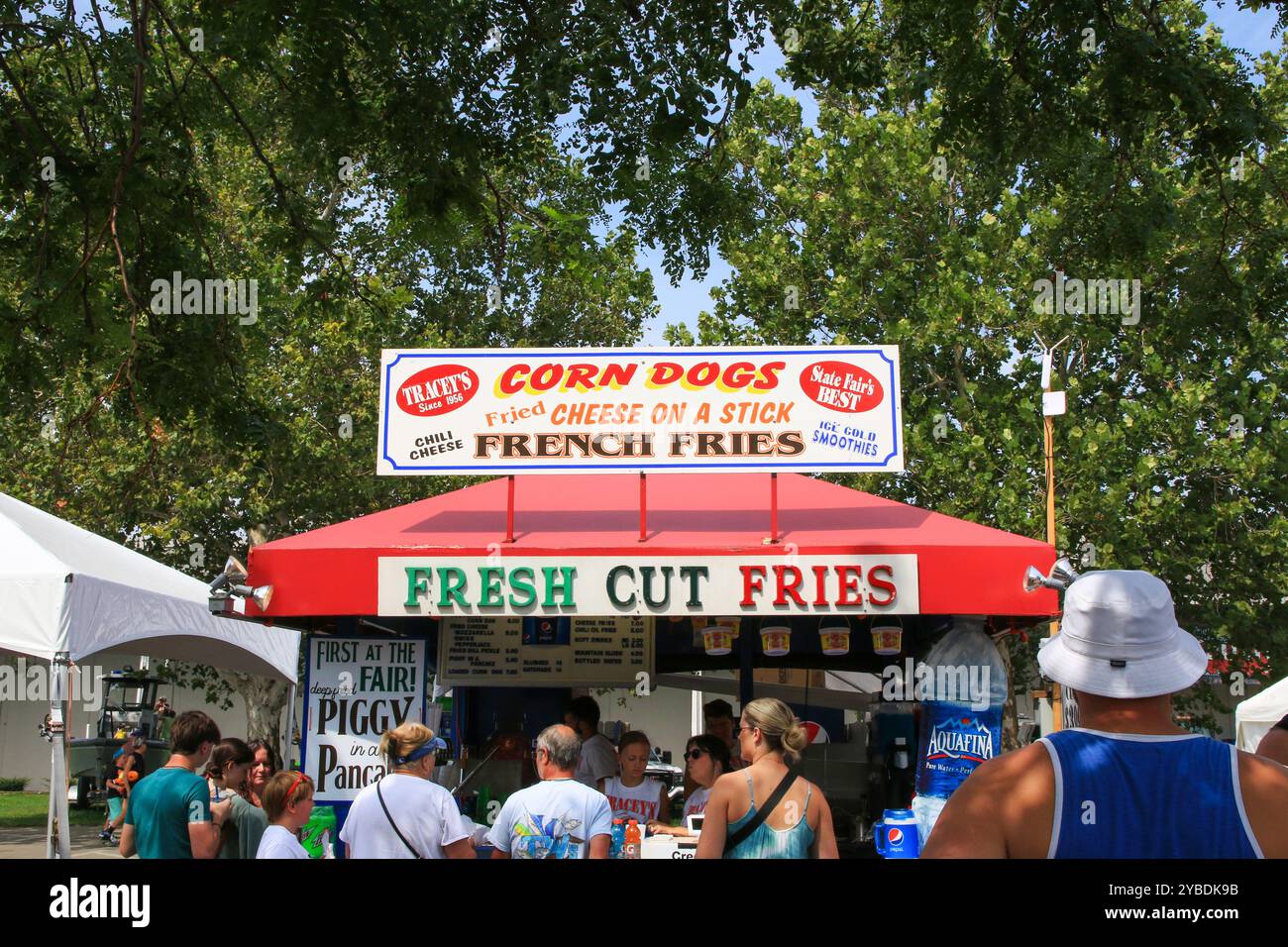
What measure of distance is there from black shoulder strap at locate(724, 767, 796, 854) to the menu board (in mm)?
5164

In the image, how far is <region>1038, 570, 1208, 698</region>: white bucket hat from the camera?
2.22 metres

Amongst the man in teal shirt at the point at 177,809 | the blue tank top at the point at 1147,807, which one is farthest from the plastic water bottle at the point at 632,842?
the blue tank top at the point at 1147,807

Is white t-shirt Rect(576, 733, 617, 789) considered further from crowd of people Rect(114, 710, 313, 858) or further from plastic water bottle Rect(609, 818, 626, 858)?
crowd of people Rect(114, 710, 313, 858)

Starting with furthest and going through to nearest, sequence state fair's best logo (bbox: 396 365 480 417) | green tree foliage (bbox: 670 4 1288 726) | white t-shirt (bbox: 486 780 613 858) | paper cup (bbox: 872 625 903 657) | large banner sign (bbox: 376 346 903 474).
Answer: green tree foliage (bbox: 670 4 1288 726), paper cup (bbox: 872 625 903 657), state fair's best logo (bbox: 396 365 480 417), large banner sign (bbox: 376 346 903 474), white t-shirt (bbox: 486 780 613 858)

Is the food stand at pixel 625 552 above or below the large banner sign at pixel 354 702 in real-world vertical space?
above

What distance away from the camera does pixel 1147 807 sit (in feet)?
6.95

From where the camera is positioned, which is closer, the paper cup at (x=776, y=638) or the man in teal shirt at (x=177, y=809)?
the man in teal shirt at (x=177, y=809)

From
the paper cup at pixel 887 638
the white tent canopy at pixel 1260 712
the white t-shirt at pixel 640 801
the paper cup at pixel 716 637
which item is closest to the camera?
the white t-shirt at pixel 640 801

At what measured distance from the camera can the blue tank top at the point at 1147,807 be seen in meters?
→ 2.11

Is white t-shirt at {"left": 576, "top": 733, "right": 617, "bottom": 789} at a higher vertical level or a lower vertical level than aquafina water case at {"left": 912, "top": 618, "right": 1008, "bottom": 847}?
lower

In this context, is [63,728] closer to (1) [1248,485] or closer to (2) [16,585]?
(2) [16,585]

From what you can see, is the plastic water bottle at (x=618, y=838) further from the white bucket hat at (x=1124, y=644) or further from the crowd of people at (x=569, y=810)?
the white bucket hat at (x=1124, y=644)

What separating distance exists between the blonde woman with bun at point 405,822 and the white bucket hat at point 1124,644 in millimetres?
3376

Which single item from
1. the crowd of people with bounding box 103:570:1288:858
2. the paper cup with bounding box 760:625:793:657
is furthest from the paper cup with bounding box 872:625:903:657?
the crowd of people with bounding box 103:570:1288:858
